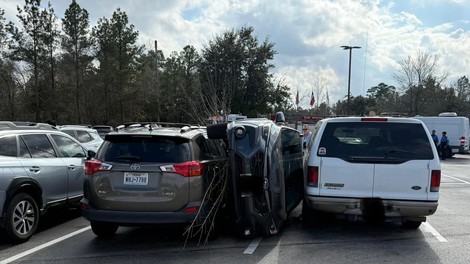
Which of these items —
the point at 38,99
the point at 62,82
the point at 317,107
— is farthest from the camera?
the point at 317,107

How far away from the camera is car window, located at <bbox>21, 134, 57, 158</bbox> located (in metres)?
6.38

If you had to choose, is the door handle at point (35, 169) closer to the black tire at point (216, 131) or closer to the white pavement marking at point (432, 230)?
the black tire at point (216, 131)

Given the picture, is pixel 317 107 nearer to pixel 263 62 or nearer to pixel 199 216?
pixel 263 62

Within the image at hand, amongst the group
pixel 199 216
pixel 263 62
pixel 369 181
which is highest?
pixel 263 62

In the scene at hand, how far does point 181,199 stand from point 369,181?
8.95 feet

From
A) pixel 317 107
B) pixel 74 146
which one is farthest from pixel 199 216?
pixel 317 107

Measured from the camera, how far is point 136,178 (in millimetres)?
5168

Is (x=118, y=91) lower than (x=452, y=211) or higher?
higher

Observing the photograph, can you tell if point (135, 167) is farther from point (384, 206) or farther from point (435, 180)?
point (435, 180)

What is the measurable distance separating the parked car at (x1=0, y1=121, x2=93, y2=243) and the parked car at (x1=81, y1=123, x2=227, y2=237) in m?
1.07

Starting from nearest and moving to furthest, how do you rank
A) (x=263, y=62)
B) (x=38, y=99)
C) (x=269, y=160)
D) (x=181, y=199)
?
1. (x=181, y=199)
2. (x=269, y=160)
3. (x=38, y=99)
4. (x=263, y=62)

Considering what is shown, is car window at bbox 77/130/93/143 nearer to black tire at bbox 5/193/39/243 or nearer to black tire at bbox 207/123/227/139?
black tire at bbox 5/193/39/243

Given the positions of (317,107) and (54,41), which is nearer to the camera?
(54,41)

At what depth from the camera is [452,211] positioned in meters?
8.12
